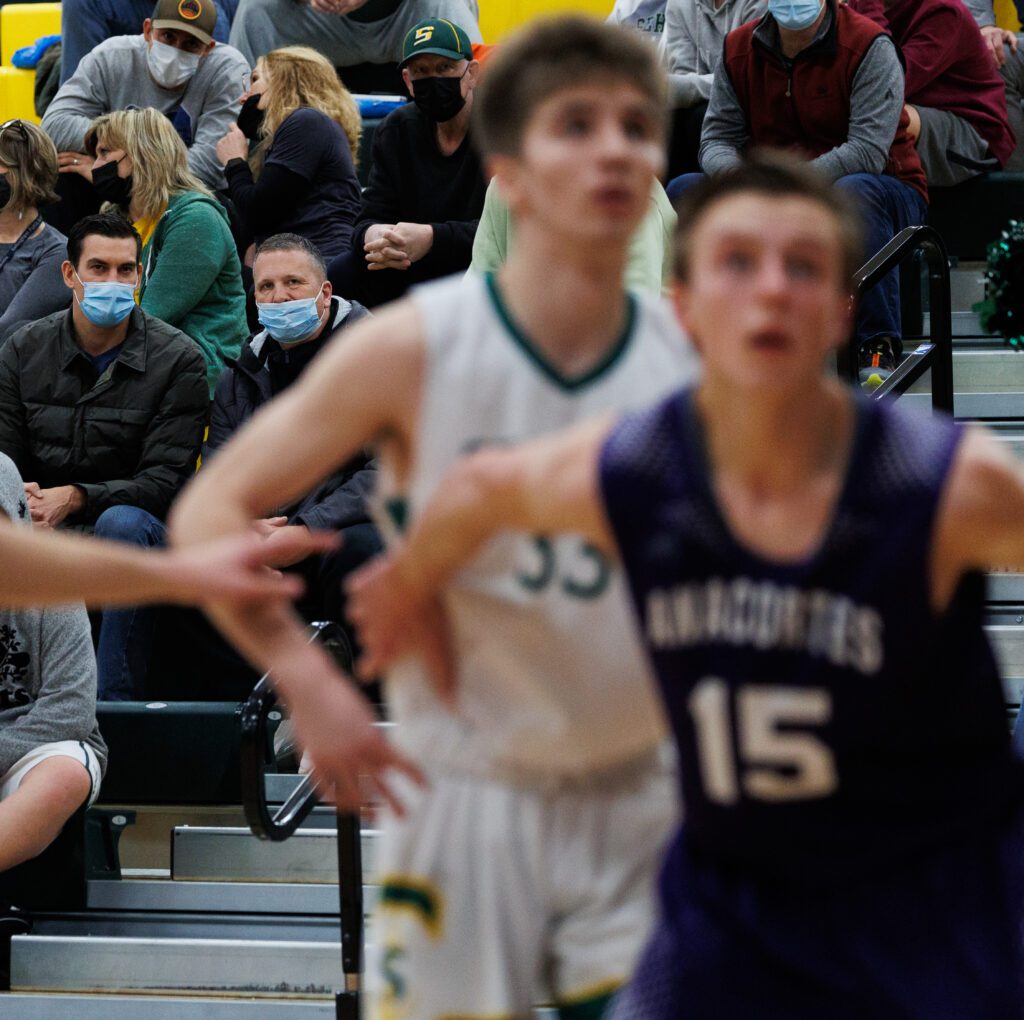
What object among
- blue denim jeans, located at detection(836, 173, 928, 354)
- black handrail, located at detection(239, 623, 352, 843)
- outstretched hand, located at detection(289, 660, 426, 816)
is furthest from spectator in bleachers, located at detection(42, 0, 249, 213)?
outstretched hand, located at detection(289, 660, 426, 816)

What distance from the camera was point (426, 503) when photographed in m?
2.56

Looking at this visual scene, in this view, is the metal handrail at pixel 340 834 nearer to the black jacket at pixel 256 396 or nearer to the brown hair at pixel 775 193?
the black jacket at pixel 256 396

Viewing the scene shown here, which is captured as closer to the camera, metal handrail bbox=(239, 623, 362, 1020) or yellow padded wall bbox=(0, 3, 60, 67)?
metal handrail bbox=(239, 623, 362, 1020)

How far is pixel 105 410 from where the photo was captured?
273 inches

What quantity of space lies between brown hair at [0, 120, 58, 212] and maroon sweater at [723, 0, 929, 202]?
292cm

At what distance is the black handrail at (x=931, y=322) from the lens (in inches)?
232

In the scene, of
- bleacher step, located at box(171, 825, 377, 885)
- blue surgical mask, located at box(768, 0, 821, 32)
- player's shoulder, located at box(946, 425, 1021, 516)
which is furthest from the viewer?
blue surgical mask, located at box(768, 0, 821, 32)

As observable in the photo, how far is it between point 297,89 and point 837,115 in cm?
232

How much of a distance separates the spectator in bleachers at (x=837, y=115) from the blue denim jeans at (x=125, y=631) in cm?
235

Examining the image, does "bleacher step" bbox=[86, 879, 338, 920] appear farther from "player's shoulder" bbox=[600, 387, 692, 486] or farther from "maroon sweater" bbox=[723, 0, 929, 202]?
"player's shoulder" bbox=[600, 387, 692, 486]

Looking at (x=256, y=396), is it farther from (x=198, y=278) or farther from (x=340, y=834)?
(x=340, y=834)

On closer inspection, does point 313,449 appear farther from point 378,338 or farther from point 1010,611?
point 1010,611

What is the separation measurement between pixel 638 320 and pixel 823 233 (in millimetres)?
488

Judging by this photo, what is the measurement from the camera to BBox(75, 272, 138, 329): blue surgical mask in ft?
23.0
